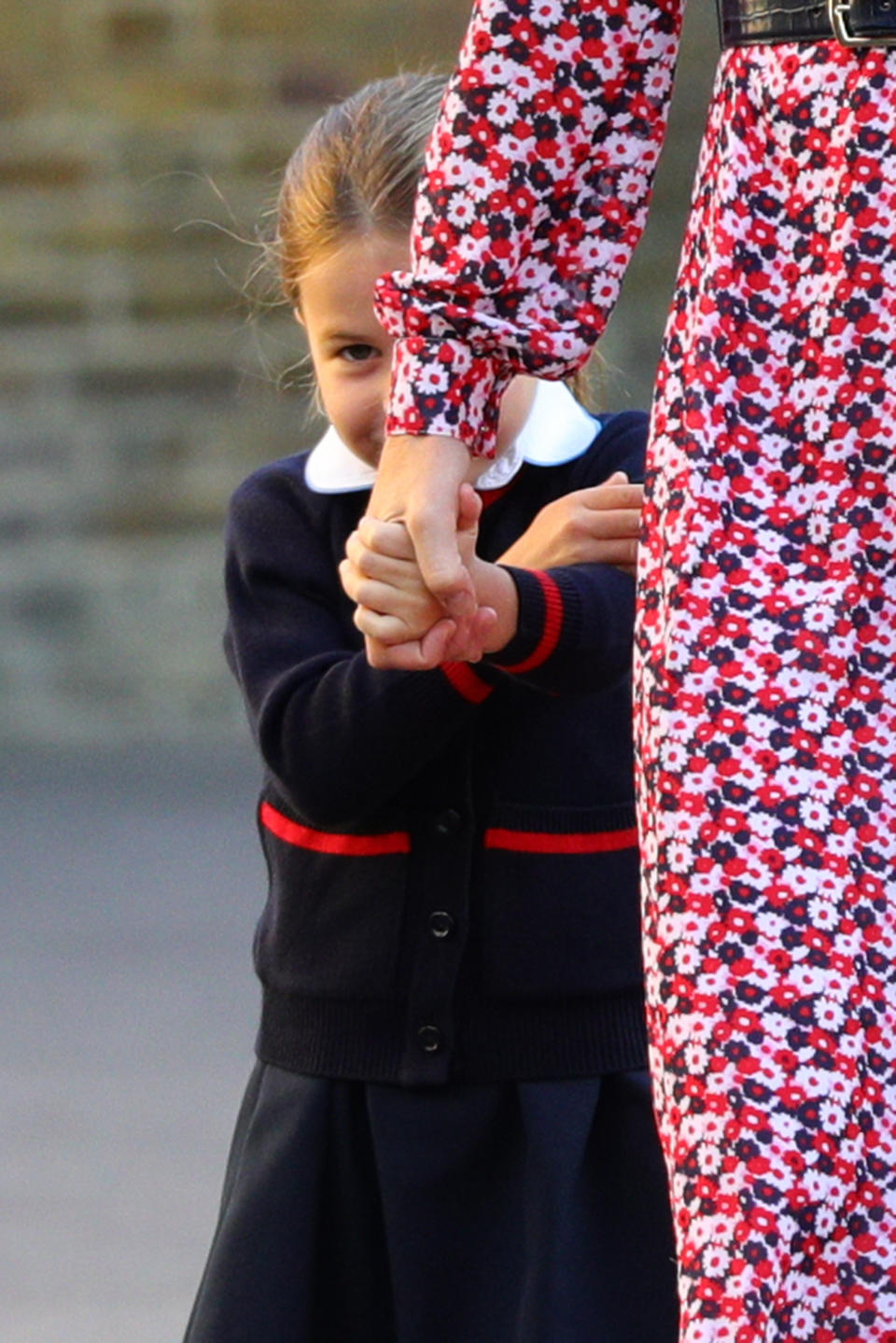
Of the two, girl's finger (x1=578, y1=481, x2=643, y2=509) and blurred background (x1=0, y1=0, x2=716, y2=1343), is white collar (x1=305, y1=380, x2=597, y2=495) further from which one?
blurred background (x1=0, y1=0, x2=716, y2=1343)

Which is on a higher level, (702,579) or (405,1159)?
(702,579)

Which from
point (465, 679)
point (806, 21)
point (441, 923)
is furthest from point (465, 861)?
point (806, 21)

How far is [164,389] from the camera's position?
6832 mm

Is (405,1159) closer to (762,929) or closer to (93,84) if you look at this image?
(762,929)

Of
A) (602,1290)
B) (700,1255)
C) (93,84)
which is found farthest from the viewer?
(93,84)

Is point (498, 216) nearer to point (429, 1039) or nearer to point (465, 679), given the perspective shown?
point (465, 679)

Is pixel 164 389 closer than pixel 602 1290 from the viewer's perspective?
No

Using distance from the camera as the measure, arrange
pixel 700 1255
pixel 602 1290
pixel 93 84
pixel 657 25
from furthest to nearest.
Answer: pixel 93 84 → pixel 602 1290 → pixel 657 25 → pixel 700 1255

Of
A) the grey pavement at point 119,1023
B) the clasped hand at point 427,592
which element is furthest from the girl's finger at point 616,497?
the grey pavement at point 119,1023

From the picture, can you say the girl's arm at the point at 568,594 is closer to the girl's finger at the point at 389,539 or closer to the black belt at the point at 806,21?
the girl's finger at the point at 389,539

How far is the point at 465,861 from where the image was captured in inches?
93.6

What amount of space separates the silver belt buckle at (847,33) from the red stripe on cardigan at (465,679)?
2.36ft

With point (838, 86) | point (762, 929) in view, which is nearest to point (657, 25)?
point (838, 86)

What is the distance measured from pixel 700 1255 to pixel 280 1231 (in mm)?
741
